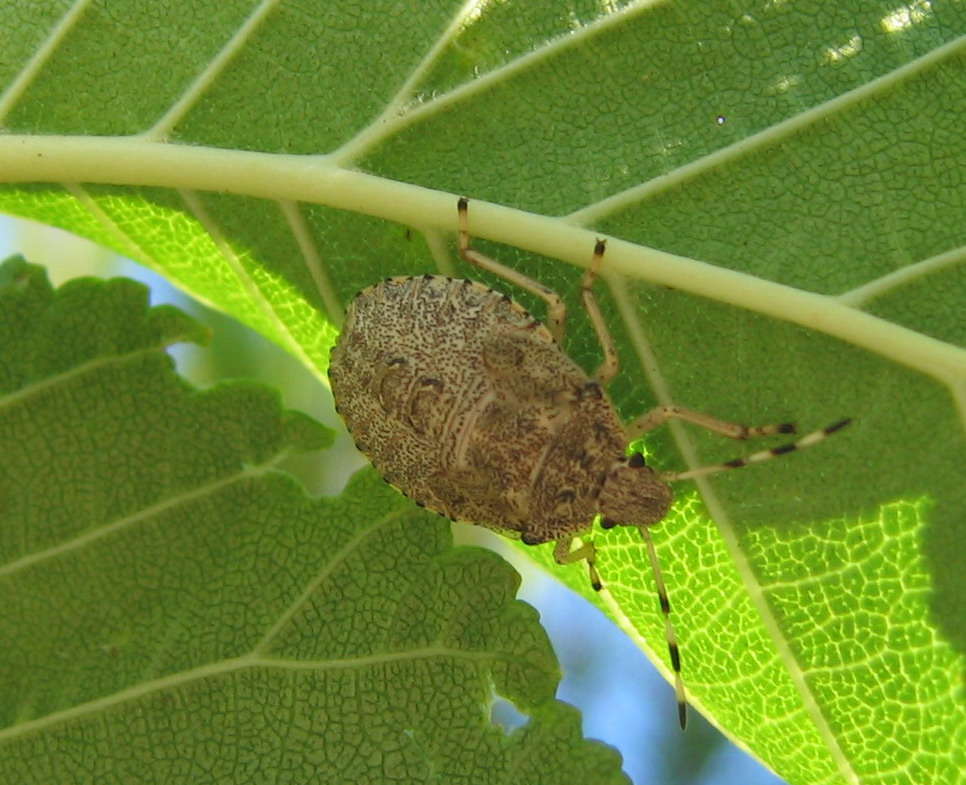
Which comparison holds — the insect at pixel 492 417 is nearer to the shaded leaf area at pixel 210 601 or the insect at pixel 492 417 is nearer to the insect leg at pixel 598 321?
the insect leg at pixel 598 321

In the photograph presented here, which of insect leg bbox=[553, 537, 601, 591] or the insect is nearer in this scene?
the insect

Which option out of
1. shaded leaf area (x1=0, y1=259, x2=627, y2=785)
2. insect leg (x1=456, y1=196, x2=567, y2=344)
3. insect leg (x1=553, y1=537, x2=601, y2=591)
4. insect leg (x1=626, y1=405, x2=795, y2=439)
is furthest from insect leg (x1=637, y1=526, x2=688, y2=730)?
insect leg (x1=456, y1=196, x2=567, y2=344)

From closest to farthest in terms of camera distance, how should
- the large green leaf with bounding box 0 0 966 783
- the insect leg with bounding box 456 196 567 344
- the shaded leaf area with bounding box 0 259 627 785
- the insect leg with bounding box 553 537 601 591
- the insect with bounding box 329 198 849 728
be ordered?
the large green leaf with bounding box 0 0 966 783 < the shaded leaf area with bounding box 0 259 627 785 < the insect leg with bounding box 456 196 567 344 < the insect with bounding box 329 198 849 728 < the insect leg with bounding box 553 537 601 591

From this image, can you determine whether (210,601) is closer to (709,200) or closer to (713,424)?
(713,424)

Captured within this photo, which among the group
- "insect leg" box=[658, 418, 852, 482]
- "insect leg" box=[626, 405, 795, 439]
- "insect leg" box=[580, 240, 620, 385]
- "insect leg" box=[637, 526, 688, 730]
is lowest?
"insect leg" box=[637, 526, 688, 730]

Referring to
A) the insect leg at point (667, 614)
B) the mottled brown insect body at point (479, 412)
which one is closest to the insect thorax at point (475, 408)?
the mottled brown insect body at point (479, 412)

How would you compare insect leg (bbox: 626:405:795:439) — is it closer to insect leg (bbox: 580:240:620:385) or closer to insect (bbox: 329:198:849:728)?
insect (bbox: 329:198:849:728)

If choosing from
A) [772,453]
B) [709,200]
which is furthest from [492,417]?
[709,200]

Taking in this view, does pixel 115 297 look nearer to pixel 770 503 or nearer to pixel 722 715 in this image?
pixel 770 503

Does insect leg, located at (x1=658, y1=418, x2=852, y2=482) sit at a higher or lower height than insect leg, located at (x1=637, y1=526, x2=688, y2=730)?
higher

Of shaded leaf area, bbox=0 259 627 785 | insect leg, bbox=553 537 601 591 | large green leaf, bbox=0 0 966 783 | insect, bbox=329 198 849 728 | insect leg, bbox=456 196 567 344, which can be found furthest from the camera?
insect leg, bbox=553 537 601 591
